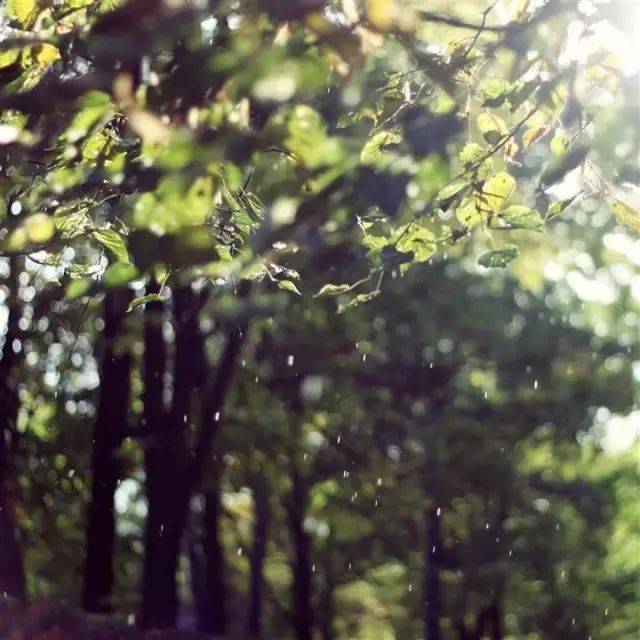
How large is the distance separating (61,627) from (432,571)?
1104 centimetres

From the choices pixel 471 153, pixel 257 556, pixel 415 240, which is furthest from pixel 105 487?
pixel 257 556

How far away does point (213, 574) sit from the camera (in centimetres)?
1972

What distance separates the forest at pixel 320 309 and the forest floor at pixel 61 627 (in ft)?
0.21

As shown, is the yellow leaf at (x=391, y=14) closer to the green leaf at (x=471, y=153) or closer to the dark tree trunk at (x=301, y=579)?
the green leaf at (x=471, y=153)

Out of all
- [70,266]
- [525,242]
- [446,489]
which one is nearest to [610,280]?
[446,489]

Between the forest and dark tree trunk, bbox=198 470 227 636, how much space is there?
69 mm

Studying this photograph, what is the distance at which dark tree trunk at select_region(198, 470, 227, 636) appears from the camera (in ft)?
63.6

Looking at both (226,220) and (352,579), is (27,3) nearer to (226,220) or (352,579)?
(226,220)

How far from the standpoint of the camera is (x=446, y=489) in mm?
→ 19578

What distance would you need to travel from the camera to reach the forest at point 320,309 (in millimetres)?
2875

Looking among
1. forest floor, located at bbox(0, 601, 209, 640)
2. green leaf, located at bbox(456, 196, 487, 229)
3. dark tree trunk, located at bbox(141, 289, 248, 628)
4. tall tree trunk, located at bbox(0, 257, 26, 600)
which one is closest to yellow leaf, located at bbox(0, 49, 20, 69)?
green leaf, located at bbox(456, 196, 487, 229)

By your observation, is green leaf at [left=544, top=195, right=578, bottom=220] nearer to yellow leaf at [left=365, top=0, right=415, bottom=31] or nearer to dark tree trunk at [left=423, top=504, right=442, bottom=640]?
yellow leaf at [left=365, top=0, right=415, bottom=31]

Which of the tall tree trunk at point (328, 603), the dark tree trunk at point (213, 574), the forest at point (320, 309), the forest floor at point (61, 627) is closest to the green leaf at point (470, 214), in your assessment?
the forest at point (320, 309)

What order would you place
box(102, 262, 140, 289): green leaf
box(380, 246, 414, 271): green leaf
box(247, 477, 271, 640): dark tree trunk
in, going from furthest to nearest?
box(247, 477, 271, 640): dark tree trunk
box(380, 246, 414, 271): green leaf
box(102, 262, 140, 289): green leaf
